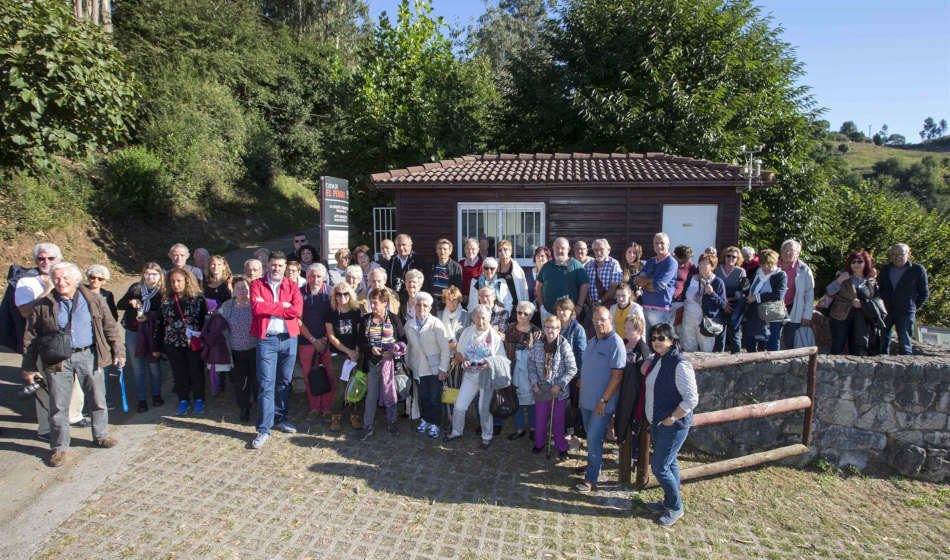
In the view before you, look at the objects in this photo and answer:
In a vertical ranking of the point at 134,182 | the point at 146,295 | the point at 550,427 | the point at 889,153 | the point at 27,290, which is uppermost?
the point at 889,153

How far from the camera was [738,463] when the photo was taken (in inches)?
199

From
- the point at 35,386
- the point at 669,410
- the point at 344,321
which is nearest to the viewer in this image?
the point at 669,410

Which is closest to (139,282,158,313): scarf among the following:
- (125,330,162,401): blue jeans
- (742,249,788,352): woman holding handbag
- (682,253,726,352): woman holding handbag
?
(125,330,162,401): blue jeans

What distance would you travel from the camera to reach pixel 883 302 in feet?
21.8

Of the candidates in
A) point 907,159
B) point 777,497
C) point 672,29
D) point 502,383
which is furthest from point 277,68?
point 907,159

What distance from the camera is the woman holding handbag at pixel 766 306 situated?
6.14 m

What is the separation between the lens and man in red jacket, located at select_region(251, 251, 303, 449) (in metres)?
5.37

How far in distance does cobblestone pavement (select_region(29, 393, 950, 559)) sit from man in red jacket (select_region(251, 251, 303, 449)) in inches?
14.9

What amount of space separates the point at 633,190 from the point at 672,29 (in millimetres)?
10072

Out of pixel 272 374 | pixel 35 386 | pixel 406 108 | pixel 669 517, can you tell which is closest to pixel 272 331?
pixel 272 374

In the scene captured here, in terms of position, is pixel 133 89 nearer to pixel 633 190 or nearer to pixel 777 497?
pixel 633 190

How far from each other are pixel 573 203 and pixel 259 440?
7636 millimetres

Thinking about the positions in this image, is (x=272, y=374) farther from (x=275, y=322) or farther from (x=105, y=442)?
(x=105, y=442)

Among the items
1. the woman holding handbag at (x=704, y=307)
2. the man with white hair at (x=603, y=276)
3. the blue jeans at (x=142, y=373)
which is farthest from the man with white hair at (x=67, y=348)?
the woman holding handbag at (x=704, y=307)
